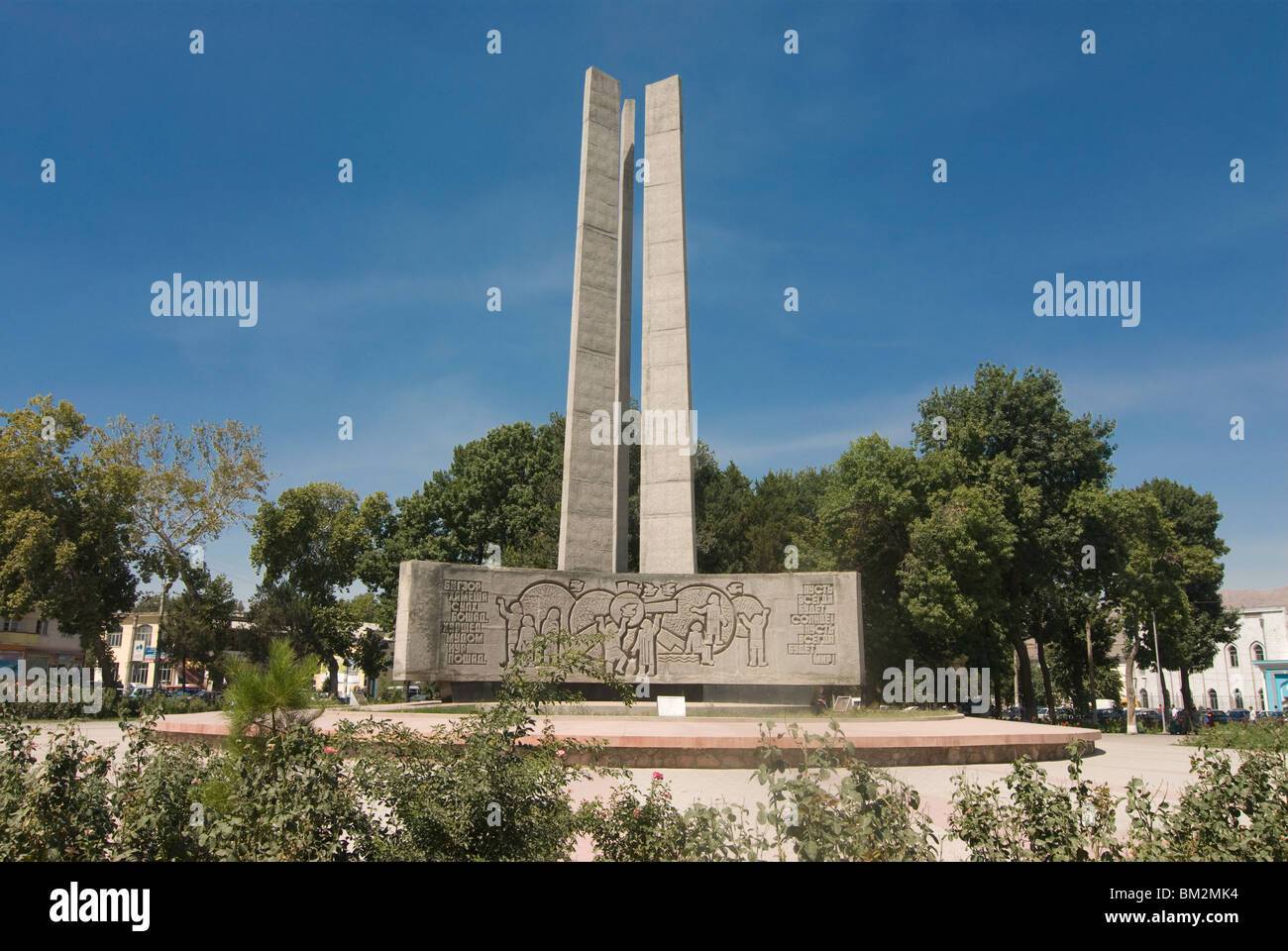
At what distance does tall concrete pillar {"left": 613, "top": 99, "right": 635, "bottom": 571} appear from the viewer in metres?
17.8

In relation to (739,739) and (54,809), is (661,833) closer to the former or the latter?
(54,809)

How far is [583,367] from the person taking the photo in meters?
17.9

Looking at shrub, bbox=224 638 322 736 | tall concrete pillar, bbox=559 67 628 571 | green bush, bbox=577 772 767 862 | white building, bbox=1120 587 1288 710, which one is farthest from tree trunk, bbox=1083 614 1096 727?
shrub, bbox=224 638 322 736

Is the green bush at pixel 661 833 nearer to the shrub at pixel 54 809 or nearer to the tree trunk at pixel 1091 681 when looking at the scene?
the shrub at pixel 54 809

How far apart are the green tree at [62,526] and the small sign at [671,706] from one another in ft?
81.1

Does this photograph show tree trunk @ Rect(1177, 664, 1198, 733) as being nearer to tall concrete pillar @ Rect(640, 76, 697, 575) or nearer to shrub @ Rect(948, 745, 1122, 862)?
tall concrete pillar @ Rect(640, 76, 697, 575)

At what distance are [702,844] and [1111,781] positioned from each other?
7.53 metres

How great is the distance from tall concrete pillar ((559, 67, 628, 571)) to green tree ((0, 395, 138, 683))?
2073 centimetres

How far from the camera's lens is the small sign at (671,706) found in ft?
42.8

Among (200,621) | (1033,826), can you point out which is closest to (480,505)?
(200,621)

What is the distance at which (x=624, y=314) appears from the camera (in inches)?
773

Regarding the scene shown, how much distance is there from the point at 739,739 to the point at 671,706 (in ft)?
12.9
